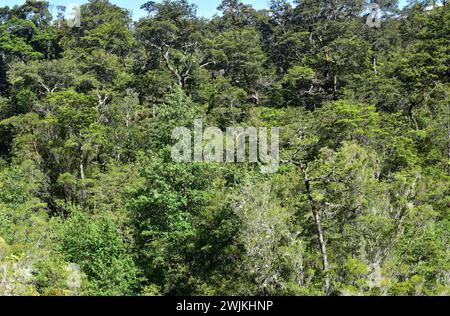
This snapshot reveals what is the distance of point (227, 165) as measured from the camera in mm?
16859

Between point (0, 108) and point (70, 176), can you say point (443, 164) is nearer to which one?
point (70, 176)

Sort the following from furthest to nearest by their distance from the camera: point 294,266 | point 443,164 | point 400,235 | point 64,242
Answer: point 443,164, point 64,242, point 400,235, point 294,266

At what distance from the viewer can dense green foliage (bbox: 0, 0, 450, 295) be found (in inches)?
441

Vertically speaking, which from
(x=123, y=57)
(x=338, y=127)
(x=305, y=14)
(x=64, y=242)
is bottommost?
(x=64, y=242)

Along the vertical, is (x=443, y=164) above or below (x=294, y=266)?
above

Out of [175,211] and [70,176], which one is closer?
[175,211]

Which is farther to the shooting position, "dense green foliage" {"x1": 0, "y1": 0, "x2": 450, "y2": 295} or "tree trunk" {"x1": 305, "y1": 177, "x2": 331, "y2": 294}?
"dense green foliage" {"x1": 0, "y1": 0, "x2": 450, "y2": 295}

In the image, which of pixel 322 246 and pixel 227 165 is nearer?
pixel 322 246

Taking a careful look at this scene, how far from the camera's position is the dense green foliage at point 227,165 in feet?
36.8

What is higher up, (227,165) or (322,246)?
(227,165)

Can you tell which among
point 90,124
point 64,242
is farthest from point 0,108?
point 64,242

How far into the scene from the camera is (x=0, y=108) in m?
31.2

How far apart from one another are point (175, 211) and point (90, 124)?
519 inches

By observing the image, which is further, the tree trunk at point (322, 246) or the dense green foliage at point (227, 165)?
the dense green foliage at point (227, 165)
